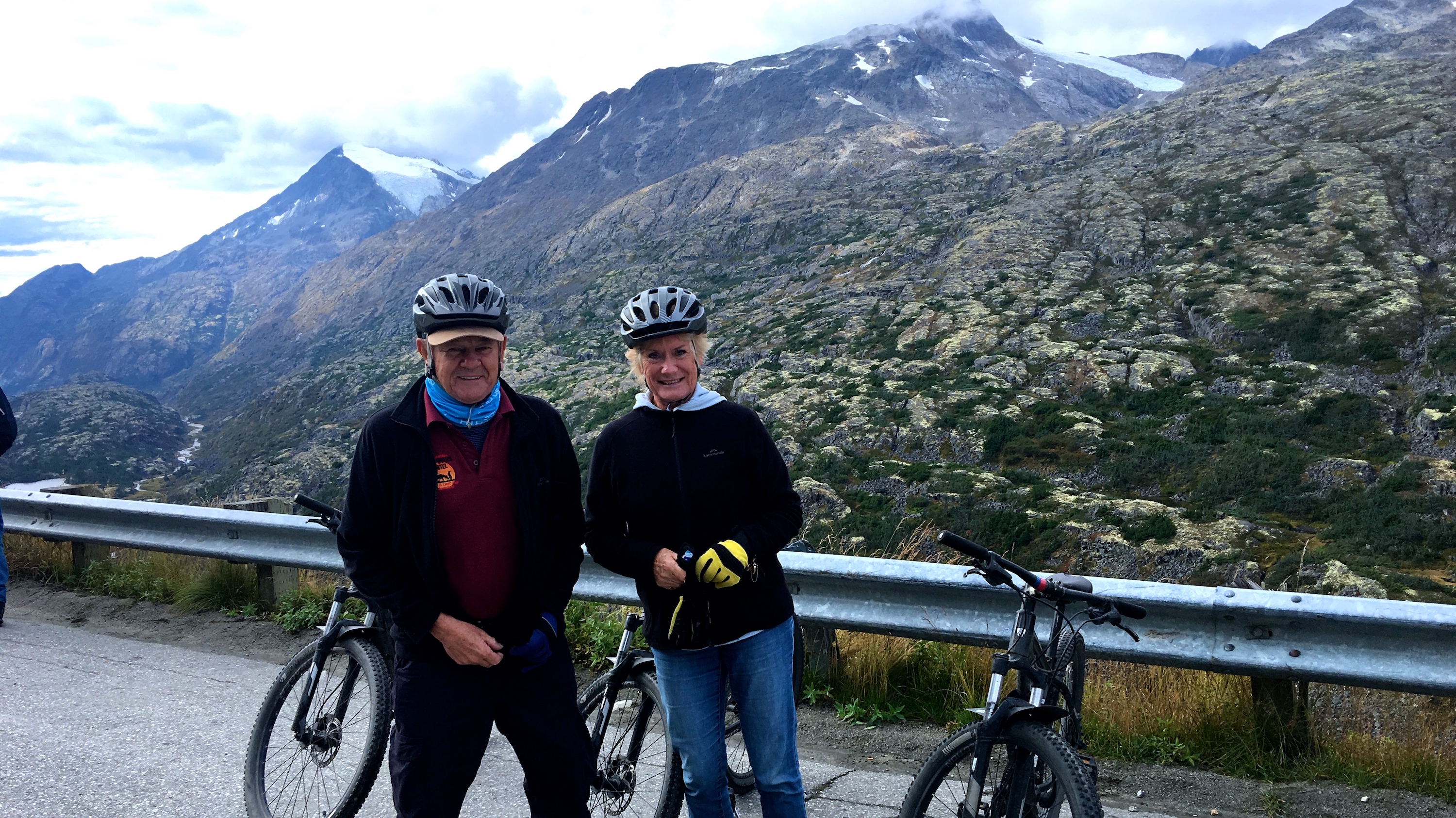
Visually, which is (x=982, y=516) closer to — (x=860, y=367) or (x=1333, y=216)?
(x=860, y=367)

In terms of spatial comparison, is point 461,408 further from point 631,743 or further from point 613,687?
point 631,743

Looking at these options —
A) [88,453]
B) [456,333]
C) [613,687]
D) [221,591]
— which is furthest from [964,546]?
[88,453]

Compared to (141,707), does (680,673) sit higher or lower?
higher

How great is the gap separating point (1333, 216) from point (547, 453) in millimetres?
119778

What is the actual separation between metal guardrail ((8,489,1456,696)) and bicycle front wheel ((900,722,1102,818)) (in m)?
1.39

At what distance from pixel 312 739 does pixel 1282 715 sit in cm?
410

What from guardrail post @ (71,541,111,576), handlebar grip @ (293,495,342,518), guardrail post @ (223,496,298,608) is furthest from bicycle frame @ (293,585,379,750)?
guardrail post @ (71,541,111,576)

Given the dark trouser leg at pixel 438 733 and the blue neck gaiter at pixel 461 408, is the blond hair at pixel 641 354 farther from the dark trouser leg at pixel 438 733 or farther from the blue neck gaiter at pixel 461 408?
the dark trouser leg at pixel 438 733

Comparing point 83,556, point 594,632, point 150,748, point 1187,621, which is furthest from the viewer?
point 83,556

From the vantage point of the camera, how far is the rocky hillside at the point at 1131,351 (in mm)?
53844

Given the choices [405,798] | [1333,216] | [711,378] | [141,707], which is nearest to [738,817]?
[405,798]

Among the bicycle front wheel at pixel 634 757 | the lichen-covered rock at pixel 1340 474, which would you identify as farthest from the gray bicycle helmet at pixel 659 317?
the lichen-covered rock at pixel 1340 474

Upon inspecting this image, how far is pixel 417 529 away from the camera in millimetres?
2535

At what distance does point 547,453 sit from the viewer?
8.91ft
